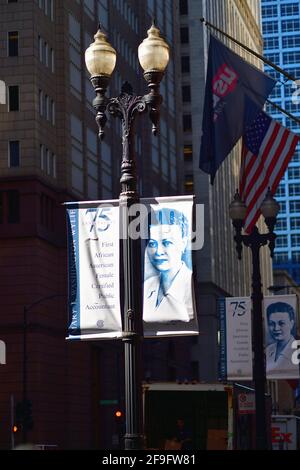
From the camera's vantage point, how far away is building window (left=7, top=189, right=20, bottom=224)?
72938 mm

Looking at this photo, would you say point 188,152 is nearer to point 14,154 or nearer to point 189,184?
point 189,184

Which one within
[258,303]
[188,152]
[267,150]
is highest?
[188,152]

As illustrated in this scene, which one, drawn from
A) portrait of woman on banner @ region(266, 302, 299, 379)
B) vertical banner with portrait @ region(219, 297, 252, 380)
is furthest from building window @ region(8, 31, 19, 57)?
portrait of woman on banner @ region(266, 302, 299, 379)

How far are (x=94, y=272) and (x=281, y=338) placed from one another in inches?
776

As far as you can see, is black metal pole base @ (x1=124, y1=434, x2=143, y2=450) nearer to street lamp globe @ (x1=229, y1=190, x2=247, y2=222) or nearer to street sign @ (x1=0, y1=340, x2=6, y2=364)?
street lamp globe @ (x1=229, y1=190, x2=247, y2=222)

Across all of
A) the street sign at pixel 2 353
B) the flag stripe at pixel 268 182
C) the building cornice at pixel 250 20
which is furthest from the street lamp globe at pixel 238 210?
the building cornice at pixel 250 20

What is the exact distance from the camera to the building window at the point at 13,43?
73812 millimetres

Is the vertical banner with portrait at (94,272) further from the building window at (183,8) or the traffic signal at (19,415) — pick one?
the building window at (183,8)

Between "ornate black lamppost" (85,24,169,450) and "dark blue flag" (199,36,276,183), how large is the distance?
813 centimetres

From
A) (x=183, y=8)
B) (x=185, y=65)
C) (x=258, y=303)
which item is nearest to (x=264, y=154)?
(x=258, y=303)

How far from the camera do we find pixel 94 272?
1941 centimetres
